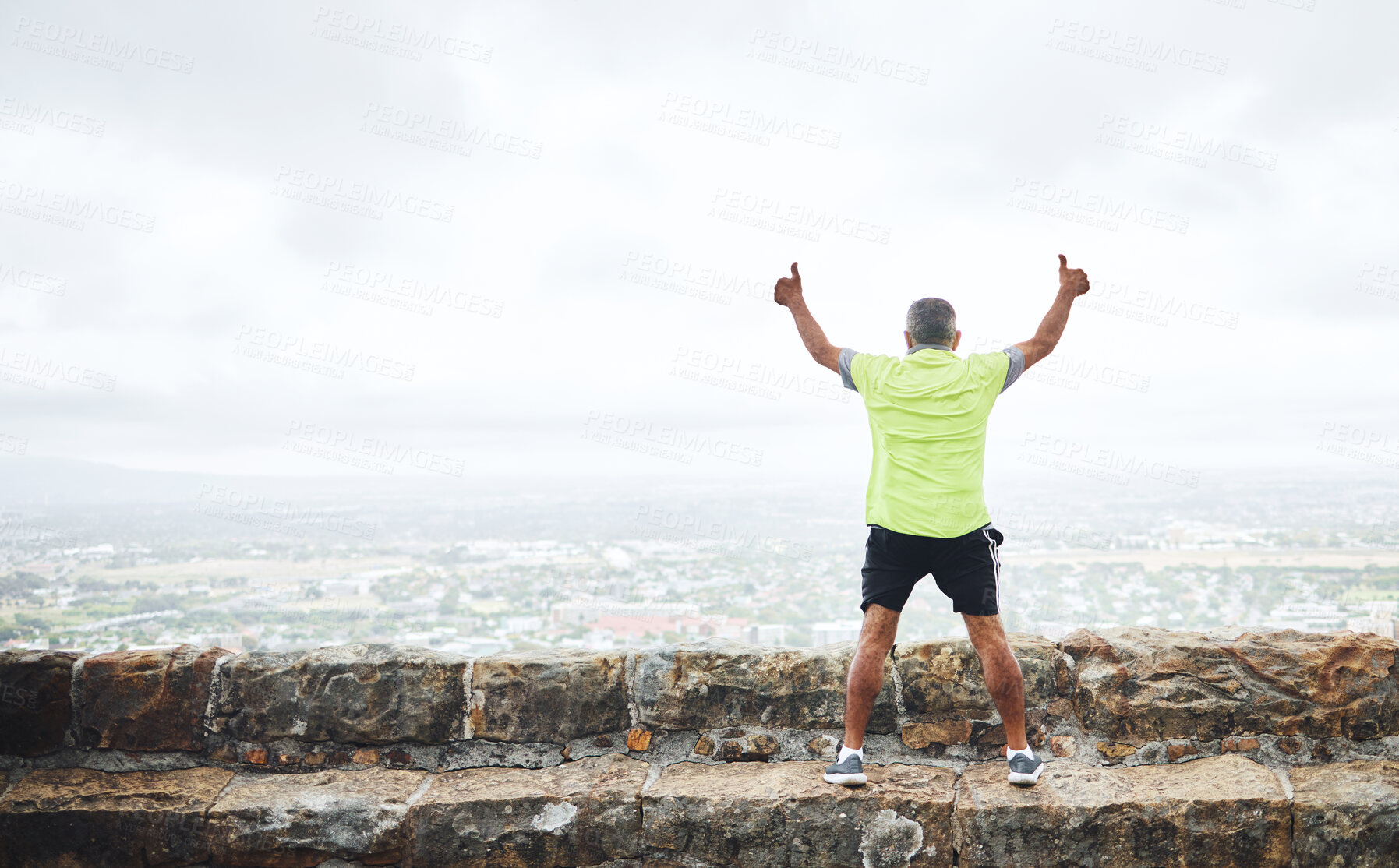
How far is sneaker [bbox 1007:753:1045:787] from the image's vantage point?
101 inches

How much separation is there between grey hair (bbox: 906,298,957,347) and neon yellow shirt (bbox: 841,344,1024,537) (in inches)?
2.5

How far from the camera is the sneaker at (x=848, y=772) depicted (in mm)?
2584

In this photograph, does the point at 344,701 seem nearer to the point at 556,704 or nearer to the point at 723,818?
the point at 556,704

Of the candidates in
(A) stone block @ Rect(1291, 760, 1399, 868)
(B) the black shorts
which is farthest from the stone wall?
(B) the black shorts

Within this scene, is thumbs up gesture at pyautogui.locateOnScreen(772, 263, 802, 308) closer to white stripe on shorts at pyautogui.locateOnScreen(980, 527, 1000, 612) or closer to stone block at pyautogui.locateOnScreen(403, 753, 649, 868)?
white stripe on shorts at pyautogui.locateOnScreen(980, 527, 1000, 612)

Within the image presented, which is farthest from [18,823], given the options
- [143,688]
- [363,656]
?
[363,656]

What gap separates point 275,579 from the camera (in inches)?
595

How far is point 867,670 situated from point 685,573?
890cm

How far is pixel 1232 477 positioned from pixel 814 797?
17362 mm

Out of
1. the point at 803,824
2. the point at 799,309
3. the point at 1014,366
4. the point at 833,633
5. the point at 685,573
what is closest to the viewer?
the point at 803,824

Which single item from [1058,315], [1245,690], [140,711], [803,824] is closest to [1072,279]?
[1058,315]

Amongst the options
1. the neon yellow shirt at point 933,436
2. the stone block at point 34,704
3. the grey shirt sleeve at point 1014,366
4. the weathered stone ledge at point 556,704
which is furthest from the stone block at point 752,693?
the stone block at point 34,704

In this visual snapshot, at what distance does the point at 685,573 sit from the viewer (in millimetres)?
11453

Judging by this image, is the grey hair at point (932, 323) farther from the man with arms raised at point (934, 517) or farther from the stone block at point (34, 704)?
the stone block at point (34, 704)
